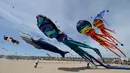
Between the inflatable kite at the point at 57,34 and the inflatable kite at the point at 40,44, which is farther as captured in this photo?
the inflatable kite at the point at 40,44

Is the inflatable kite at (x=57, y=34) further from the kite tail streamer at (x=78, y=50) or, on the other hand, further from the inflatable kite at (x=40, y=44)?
the inflatable kite at (x=40, y=44)

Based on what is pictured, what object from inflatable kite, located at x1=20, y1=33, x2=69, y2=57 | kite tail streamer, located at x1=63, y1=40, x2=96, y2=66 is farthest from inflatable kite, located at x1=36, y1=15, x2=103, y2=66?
inflatable kite, located at x1=20, y1=33, x2=69, y2=57

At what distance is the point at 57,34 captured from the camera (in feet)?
73.6

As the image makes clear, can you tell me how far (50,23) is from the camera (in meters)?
21.5

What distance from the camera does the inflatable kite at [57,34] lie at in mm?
21303

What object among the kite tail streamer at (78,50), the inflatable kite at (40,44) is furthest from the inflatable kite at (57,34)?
the inflatable kite at (40,44)

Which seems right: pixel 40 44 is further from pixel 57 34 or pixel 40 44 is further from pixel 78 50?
pixel 78 50

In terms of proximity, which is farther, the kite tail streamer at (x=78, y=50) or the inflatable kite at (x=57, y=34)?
the kite tail streamer at (x=78, y=50)

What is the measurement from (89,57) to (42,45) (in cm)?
717

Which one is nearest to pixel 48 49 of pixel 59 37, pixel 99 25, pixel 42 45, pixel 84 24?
pixel 42 45

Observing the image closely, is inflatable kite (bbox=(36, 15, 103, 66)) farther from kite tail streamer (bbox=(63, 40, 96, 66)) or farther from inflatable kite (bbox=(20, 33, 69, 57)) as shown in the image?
inflatable kite (bbox=(20, 33, 69, 57))

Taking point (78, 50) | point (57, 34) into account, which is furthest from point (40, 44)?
point (78, 50)

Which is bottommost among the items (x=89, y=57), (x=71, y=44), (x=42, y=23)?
(x=89, y=57)

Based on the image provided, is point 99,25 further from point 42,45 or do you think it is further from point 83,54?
point 42,45
